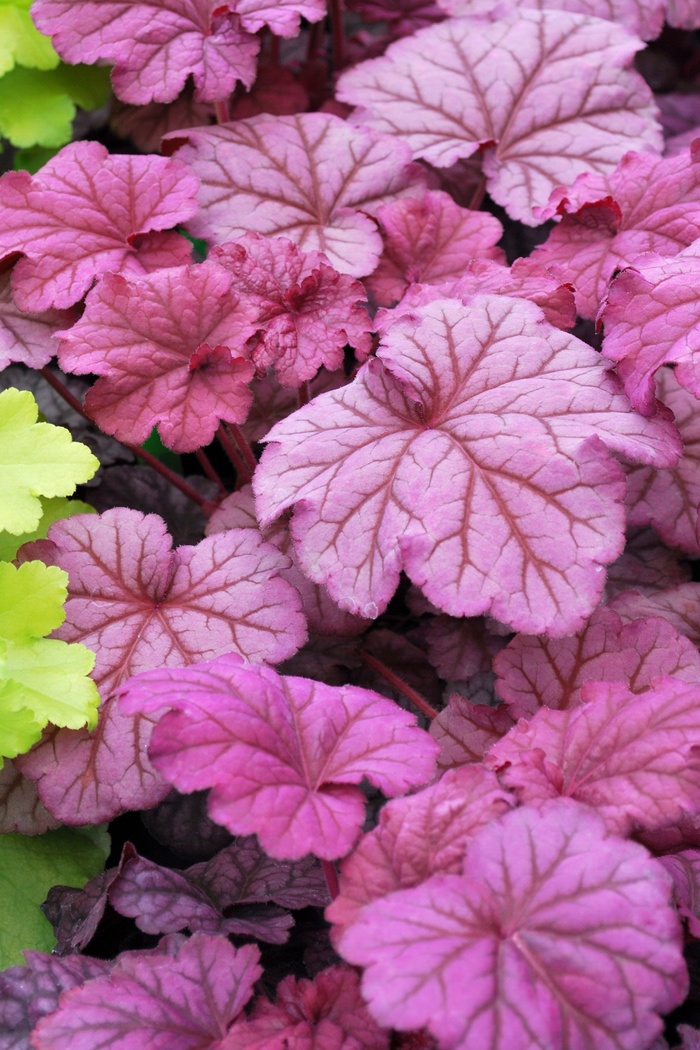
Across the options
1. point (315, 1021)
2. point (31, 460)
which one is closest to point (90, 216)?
point (31, 460)

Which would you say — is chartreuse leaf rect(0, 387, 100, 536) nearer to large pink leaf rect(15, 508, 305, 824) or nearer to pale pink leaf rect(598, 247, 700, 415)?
large pink leaf rect(15, 508, 305, 824)

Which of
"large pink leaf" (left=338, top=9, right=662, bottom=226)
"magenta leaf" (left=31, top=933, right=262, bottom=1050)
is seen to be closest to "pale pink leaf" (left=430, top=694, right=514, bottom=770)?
"magenta leaf" (left=31, top=933, right=262, bottom=1050)

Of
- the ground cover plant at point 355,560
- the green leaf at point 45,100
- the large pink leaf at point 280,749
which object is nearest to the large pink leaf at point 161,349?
the ground cover plant at point 355,560

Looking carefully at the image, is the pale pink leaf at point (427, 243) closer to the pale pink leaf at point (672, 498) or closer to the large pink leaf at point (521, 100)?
the large pink leaf at point (521, 100)

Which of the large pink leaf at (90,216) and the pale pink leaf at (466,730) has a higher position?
the large pink leaf at (90,216)

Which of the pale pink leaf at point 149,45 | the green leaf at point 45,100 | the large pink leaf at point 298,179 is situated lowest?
the large pink leaf at point 298,179

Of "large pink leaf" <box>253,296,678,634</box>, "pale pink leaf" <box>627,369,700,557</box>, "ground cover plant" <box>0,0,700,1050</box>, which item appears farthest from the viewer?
"pale pink leaf" <box>627,369,700,557</box>

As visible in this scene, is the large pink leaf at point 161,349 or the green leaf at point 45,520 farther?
the green leaf at point 45,520
